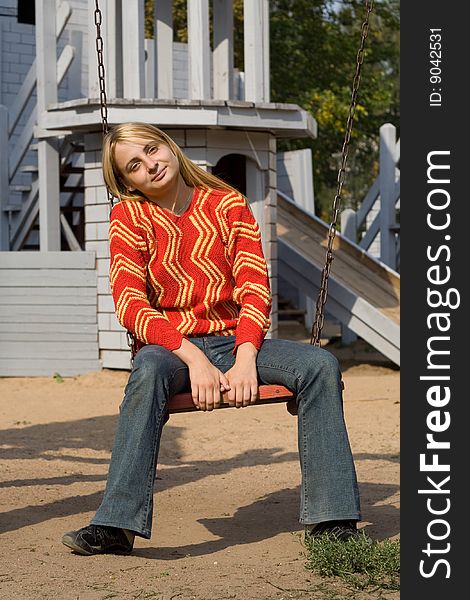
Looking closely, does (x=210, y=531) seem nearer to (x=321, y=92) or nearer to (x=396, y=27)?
(x=321, y=92)

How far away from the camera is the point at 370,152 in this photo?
33969mm

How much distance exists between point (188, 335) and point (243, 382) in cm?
36

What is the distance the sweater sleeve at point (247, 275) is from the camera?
4.39 metres

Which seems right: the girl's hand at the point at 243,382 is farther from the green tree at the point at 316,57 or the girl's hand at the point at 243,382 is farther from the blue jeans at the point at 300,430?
the green tree at the point at 316,57

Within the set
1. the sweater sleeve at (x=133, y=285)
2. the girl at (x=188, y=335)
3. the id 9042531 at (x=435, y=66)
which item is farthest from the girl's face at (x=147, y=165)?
the id 9042531 at (x=435, y=66)

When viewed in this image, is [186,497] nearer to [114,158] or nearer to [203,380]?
[203,380]

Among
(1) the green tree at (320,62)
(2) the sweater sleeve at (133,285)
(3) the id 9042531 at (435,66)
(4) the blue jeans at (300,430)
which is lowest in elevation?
(4) the blue jeans at (300,430)

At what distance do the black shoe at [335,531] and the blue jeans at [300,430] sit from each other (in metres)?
0.06

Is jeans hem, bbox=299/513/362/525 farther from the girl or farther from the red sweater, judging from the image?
the red sweater

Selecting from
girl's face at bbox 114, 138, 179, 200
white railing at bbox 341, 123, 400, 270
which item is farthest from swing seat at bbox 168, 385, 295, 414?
white railing at bbox 341, 123, 400, 270

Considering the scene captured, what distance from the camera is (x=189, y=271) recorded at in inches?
175

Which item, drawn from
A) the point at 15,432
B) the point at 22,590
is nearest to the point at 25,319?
the point at 15,432

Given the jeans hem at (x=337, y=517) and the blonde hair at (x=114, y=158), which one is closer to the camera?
the jeans hem at (x=337, y=517)

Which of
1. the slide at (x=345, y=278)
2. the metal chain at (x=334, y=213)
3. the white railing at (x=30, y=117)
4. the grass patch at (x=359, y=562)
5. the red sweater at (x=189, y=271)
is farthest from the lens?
the slide at (x=345, y=278)
